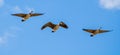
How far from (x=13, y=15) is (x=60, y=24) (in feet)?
34.3

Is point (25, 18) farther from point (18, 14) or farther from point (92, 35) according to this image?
point (92, 35)

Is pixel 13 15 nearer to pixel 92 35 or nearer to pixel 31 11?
pixel 31 11

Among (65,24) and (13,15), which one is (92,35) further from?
(13,15)

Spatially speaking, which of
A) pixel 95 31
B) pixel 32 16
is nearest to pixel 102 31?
pixel 95 31

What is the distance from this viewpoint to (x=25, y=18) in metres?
187

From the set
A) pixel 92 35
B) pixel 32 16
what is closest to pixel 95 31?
pixel 92 35

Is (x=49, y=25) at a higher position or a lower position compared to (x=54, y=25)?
higher

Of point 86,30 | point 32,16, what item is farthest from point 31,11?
point 86,30

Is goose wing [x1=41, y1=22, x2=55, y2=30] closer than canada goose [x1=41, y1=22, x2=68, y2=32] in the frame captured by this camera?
No

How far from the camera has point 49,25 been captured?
189250 millimetres

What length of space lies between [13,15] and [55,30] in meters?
9.98

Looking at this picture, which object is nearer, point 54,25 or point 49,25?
point 54,25

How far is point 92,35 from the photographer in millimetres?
188625

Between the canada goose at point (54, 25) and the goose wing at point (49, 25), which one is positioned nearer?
the canada goose at point (54, 25)
